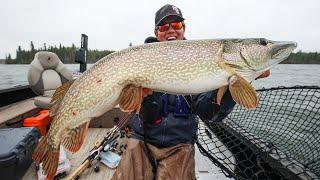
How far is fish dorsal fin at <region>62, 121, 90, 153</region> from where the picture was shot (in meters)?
2.03

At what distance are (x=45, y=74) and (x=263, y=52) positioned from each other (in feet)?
17.7

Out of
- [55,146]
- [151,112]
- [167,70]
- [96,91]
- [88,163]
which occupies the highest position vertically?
[167,70]

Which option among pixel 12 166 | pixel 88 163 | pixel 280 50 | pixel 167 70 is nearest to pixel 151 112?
pixel 167 70

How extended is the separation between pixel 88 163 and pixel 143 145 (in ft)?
3.61

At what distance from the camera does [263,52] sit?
211 cm

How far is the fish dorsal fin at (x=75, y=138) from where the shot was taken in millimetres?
2029

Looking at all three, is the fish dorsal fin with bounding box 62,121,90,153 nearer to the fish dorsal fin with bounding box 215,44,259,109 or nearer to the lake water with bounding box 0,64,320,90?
the fish dorsal fin with bounding box 215,44,259,109

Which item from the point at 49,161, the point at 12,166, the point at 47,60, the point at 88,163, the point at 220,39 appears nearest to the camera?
the point at 49,161

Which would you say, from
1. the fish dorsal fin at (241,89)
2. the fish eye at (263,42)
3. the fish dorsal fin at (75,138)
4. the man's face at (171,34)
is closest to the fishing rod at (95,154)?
the man's face at (171,34)

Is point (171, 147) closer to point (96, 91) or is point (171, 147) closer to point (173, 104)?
point (173, 104)

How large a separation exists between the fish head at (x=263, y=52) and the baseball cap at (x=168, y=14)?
92cm

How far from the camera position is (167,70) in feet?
6.76

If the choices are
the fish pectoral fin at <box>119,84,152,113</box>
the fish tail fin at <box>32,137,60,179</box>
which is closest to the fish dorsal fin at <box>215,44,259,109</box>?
the fish pectoral fin at <box>119,84,152,113</box>

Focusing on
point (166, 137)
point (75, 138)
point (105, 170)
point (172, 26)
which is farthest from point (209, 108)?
point (105, 170)
